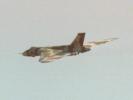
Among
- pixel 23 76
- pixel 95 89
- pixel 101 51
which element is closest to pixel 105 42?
pixel 101 51

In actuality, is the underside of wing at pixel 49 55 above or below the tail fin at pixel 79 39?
below

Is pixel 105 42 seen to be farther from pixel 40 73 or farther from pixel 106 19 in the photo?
pixel 40 73

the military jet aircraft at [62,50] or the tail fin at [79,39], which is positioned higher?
the tail fin at [79,39]

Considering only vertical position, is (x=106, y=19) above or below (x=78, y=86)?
above

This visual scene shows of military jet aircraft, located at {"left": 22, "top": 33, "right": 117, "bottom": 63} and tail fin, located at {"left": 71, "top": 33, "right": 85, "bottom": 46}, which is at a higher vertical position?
tail fin, located at {"left": 71, "top": 33, "right": 85, "bottom": 46}

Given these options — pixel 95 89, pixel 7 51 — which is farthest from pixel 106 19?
pixel 7 51

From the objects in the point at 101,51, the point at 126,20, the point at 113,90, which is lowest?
the point at 113,90

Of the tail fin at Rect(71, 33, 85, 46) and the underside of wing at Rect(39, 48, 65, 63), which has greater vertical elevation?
the tail fin at Rect(71, 33, 85, 46)
